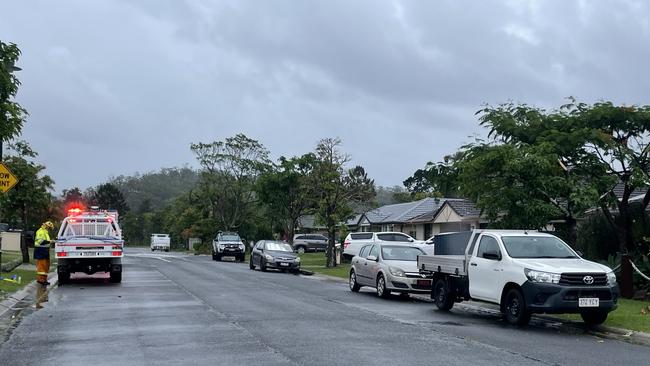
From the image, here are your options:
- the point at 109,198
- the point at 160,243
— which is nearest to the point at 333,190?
the point at 160,243

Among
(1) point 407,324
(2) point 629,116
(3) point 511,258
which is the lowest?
(1) point 407,324

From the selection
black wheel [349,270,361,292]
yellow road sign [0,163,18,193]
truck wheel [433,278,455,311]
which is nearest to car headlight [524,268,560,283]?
truck wheel [433,278,455,311]

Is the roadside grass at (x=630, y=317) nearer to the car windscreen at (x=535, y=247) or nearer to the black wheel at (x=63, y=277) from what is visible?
the car windscreen at (x=535, y=247)

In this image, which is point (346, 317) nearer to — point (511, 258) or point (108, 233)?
point (511, 258)

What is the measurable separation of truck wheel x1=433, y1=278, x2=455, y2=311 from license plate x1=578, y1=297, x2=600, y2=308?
144 inches

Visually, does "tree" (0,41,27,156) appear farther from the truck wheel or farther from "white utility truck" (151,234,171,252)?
"white utility truck" (151,234,171,252)

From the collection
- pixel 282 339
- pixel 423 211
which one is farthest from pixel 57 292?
pixel 423 211

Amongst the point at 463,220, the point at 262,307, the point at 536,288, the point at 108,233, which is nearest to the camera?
the point at 536,288

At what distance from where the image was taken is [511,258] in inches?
523

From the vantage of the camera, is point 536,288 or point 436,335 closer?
point 436,335

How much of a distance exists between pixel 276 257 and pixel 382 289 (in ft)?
43.5

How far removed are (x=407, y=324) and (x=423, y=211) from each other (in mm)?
37369

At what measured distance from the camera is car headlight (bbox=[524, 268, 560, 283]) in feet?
40.5

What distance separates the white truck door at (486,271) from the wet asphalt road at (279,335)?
59cm
